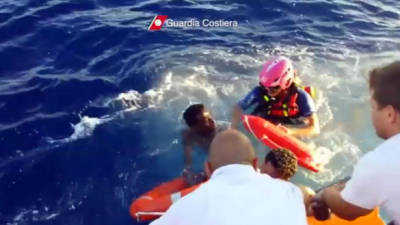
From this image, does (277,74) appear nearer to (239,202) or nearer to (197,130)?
(197,130)

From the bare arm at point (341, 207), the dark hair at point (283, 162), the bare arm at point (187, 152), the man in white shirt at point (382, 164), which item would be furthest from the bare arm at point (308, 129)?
the man in white shirt at point (382, 164)

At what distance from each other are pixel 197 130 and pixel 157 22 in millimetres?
4629

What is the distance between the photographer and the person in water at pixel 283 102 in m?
6.60

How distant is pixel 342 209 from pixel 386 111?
29.2 inches

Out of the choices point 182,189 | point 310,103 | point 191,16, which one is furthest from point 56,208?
point 191,16

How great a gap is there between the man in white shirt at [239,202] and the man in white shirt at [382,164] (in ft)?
2.09

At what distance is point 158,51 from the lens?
9.63 meters

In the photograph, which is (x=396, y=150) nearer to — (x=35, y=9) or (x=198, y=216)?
(x=198, y=216)

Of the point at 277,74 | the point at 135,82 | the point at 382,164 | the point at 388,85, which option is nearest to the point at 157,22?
the point at 135,82

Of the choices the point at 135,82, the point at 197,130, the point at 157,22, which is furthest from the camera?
the point at 157,22

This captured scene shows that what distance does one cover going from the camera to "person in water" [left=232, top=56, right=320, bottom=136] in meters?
6.60

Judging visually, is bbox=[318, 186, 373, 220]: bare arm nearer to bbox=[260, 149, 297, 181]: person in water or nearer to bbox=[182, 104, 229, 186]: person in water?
bbox=[260, 149, 297, 181]: person in water

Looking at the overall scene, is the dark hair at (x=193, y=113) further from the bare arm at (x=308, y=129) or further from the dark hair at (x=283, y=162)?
the dark hair at (x=283, y=162)

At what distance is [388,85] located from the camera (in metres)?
2.98
